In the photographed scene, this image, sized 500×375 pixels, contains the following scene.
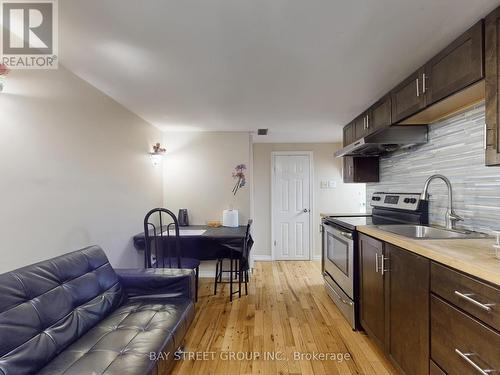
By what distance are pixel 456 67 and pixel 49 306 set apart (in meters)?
2.59

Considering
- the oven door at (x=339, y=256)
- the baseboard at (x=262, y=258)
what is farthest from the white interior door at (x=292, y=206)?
the oven door at (x=339, y=256)

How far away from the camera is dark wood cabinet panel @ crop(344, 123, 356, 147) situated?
3.29 meters

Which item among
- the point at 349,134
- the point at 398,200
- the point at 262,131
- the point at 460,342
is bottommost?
the point at 460,342

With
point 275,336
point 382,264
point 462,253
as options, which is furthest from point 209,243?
point 462,253

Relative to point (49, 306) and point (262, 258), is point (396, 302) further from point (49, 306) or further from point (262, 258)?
point (262, 258)

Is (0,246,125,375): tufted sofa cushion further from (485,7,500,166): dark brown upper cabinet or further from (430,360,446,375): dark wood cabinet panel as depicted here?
(485,7,500,166): dark brown upper cabinet

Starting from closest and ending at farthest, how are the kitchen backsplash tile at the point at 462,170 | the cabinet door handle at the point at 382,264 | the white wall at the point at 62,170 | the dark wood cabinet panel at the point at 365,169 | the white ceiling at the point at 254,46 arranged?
the white ceiling at the point at 254,46 → the white wall at the point at 62,170 → the kitchen backsplash tile at the point at 462,170 → the cabinet door handle at the point at 382,264 → the dark wood cabinet panel at the point at 365,169

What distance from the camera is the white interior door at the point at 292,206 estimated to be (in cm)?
484

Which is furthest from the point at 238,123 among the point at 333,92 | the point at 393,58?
the point at 393,58

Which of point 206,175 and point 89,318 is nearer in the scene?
point 89,318

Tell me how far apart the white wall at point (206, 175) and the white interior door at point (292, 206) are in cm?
111

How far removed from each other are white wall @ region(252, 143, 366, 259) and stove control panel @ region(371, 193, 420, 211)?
1.72 metres

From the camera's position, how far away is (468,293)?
109 centimetres

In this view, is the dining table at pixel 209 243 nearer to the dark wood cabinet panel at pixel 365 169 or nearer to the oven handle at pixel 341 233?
the oven handle at pixel 341 233
